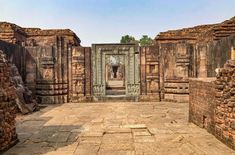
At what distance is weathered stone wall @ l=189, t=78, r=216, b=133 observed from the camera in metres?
6.04

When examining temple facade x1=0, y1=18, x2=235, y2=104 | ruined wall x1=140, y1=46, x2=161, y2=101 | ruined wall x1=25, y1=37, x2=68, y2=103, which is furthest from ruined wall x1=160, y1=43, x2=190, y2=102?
ruined wall x1=25, y1=37, x2=68, y2=103

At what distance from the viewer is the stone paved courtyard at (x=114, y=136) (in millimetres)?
4918

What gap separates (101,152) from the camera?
483 cm

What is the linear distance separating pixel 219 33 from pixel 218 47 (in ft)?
6.74

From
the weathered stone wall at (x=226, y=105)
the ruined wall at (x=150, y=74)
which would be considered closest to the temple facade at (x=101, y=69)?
the ruined wall at (x=150, y=74)

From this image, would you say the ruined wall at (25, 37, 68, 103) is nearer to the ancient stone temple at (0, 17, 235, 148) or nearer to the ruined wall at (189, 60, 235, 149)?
the ancient stone temple at (0, 17, 235, 148)

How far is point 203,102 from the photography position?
6609 mm

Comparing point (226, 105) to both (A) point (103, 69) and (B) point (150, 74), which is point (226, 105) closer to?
(B) point (150, 74)

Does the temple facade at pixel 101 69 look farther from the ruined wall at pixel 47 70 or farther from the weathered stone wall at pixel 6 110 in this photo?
the weathered stone wall at pixel 6 110

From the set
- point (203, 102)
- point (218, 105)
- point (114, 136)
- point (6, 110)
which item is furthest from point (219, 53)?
point (6, 110)

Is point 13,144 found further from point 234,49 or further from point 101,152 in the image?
point 234,49

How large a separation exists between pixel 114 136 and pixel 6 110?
2.22 meters

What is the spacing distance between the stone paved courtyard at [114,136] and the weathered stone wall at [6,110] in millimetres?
189

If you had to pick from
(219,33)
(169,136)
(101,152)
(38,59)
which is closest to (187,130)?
(169,136)
